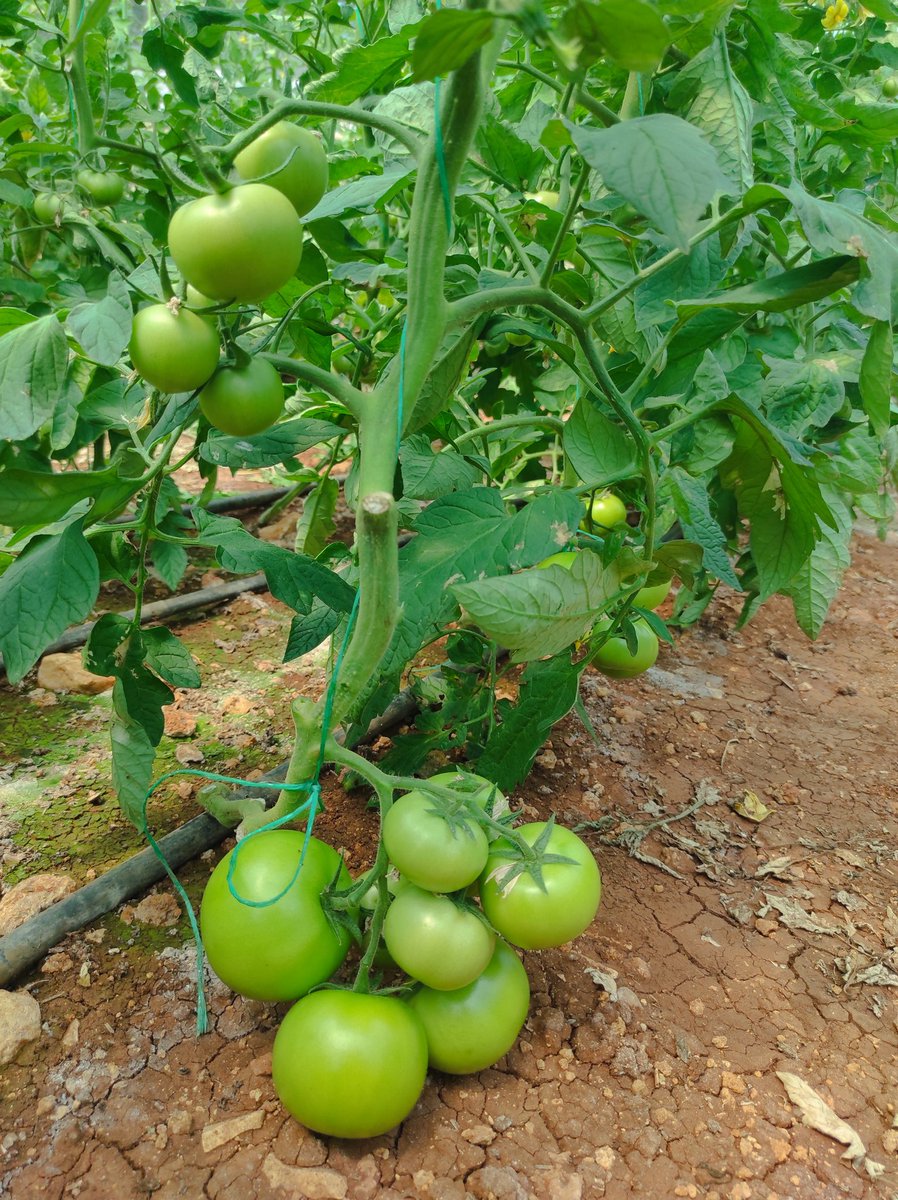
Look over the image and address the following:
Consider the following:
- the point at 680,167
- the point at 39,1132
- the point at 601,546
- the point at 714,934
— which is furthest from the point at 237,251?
the point at 714,934

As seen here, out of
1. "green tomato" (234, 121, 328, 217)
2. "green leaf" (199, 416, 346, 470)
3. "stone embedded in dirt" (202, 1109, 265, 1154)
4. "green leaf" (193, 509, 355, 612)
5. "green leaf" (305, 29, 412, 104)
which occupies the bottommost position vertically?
"stone embedded in dirt" (202, 1109, 265, 1154)

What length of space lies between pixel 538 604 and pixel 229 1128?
0.75 m

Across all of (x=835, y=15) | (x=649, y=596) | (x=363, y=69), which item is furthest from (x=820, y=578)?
(x=835, y=15)

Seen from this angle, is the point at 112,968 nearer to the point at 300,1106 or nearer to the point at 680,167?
the point at 300,1106

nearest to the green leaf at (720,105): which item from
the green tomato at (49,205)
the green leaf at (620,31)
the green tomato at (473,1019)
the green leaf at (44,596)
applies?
the green leaf at (620,31)

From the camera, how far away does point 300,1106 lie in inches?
37.3

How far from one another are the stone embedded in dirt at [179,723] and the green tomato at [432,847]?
1018 millimetres

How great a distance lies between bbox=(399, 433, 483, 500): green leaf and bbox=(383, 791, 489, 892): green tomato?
50cm

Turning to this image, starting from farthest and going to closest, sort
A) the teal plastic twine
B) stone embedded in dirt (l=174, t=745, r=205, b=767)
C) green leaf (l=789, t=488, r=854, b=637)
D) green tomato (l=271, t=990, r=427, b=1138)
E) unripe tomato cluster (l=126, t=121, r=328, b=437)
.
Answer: stone embedded in dirt (l=174, t=745, r=205, b=767)
green leaf (l=789, t=488, r=854, b=637)
the teal plastic twine
green tomato (l=271, t=990, r=427, b=1138)
unripe tomato cluster (l=126, t=121, r=328, b=437)

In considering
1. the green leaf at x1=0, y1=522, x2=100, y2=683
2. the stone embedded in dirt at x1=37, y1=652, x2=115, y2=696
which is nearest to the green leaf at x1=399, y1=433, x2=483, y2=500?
the green leaf at x1=0, y1=522, x2=100, y2=683

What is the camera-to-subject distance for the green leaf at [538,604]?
970 millimetres

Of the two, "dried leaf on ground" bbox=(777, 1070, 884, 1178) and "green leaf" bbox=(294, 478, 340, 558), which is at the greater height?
"green leaf" bbox=(294, 478, 340, 558)

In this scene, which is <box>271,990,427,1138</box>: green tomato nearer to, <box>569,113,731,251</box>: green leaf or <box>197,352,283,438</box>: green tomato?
<box>197,352,283,438</box>: green tomato

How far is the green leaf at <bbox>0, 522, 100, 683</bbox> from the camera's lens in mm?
943
